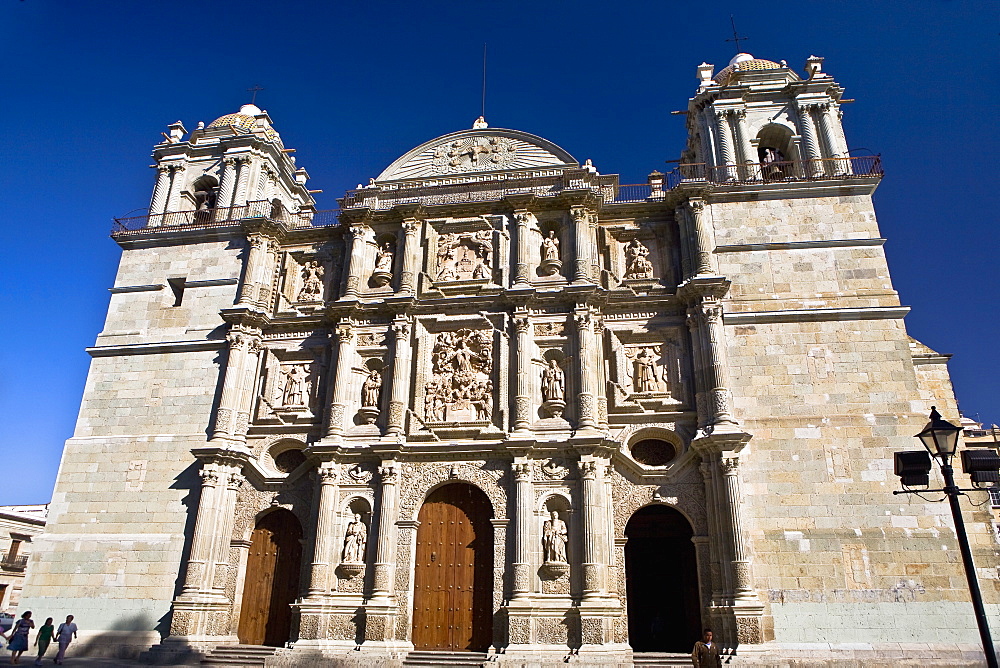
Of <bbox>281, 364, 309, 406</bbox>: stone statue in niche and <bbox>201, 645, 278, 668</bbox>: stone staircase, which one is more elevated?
<bbox>281, 364, 309, 406</bbox>: stone statue in niche

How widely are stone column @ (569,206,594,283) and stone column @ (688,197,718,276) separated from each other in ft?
9.37

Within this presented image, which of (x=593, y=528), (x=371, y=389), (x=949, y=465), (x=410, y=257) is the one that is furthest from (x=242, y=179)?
(x=949, y=465)

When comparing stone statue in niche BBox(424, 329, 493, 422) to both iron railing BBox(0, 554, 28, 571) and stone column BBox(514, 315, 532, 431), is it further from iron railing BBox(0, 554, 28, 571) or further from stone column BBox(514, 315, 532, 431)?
iron railing BBox(0, 554, 28, 571)

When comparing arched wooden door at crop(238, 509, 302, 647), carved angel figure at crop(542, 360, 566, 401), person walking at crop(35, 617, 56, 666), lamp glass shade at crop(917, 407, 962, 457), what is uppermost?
carved angel figure at crop(542, 360, 566, 401)

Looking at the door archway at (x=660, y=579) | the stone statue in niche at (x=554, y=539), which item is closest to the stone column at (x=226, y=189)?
the stone statue in niche at (x=554, y=539)

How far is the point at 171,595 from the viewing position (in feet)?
57.8

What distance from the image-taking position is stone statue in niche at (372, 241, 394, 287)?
20.6 m

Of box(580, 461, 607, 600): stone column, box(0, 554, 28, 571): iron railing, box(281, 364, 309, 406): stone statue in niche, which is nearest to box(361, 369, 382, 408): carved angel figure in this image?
box(281, 364, 309, 406): stone statue in niche

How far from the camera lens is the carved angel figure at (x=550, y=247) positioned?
20.2 meters

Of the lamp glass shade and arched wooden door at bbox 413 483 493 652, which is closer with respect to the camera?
the lamp glass shade

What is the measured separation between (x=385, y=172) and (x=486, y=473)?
10855 millimetres

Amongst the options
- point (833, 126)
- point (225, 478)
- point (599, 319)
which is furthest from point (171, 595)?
Answer: point (833, 126)

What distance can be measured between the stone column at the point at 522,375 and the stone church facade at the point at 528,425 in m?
0.08

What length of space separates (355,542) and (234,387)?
220 inches
